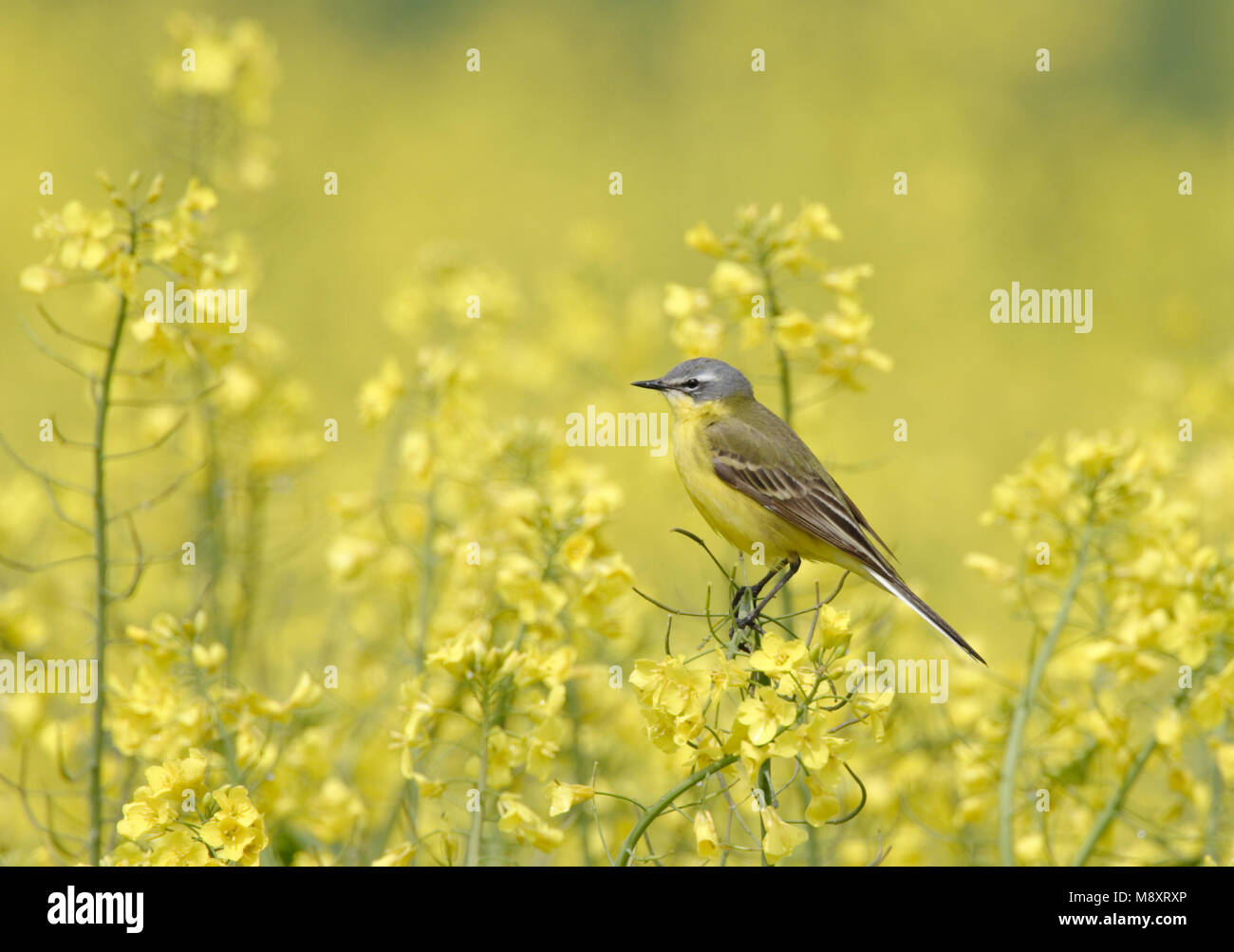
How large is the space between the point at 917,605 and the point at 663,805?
1544mm

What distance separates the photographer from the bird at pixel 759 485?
12.5 ft

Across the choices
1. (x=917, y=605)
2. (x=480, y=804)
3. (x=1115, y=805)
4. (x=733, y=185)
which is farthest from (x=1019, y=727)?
(x=733, y=185)

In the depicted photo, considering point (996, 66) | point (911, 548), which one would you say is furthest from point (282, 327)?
point (996, 66)

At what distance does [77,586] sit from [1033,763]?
140 inches

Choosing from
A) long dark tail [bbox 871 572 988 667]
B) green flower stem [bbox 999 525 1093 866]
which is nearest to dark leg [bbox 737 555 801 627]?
long dark tail [bbox 871 572 988 667]

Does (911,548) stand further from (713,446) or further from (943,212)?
(943,212)

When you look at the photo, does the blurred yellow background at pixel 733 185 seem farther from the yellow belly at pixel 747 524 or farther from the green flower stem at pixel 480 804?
the green flower stem at pixel 480 804

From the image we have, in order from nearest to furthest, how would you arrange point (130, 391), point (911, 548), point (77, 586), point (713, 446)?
point (713, 446) < point (130, 391) < point (77, 586) < point (911, 548)

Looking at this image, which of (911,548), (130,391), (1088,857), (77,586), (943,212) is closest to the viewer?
(1088,857)

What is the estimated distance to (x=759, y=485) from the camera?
3924 mm

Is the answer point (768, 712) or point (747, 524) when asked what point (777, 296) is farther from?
point (768, 712)

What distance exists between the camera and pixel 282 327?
35.8ft

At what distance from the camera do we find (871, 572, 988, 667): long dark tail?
331cm

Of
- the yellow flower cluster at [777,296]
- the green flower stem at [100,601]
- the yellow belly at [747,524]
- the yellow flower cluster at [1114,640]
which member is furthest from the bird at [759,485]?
the green flower stem at [100,601]
